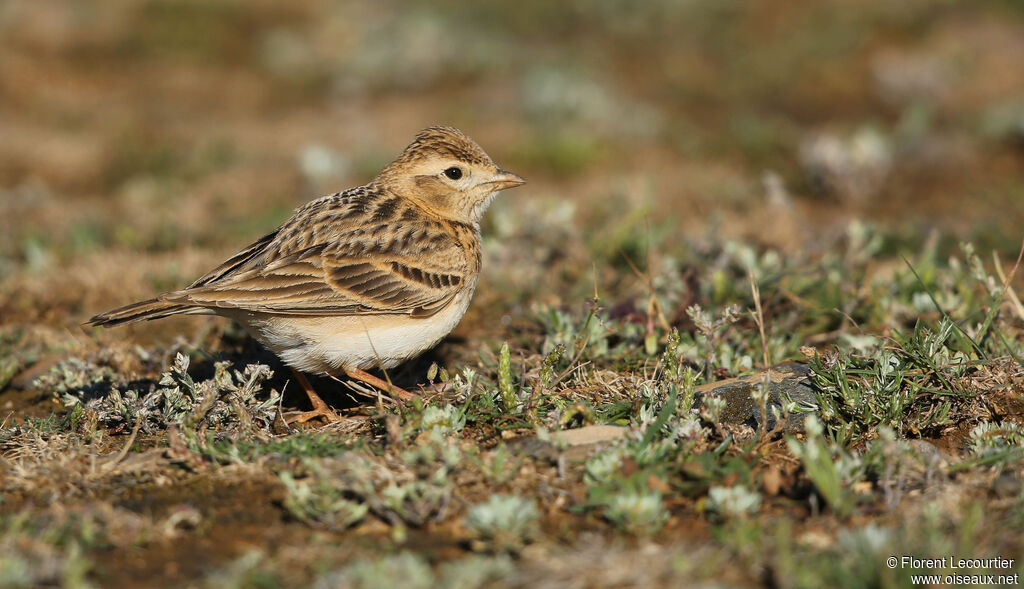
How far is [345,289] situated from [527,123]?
28.4 feet

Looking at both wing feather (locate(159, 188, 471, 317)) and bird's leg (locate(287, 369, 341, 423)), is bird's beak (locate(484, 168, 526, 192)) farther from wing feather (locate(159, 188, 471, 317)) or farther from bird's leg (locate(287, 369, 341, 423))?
bird's leg (locate(287, 369, 341, 423))

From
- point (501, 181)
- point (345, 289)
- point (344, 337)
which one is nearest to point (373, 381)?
point (344, 337)

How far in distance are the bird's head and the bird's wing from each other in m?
0.47

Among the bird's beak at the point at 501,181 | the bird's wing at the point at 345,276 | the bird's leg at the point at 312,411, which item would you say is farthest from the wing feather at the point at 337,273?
the bird's beak at the point at 501,181

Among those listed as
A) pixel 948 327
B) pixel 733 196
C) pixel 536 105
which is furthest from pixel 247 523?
pixel 536 105

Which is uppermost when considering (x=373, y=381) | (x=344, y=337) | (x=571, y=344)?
(x=344, y=337)

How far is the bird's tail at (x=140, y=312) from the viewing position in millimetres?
4848

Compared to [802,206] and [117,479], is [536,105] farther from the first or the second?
[117,479]

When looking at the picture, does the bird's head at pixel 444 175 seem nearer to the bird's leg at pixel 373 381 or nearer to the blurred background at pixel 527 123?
the blurred background at pixel 527 123

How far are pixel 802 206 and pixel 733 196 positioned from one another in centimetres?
92

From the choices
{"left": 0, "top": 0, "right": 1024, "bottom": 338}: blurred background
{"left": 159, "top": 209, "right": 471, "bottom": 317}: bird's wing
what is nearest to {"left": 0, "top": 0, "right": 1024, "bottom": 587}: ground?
{"left": 0, "top": 0, "right": 1024, "bottom": 338}: blurred background

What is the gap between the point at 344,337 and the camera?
537 centimetres

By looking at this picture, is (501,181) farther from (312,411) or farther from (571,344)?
(312,411)

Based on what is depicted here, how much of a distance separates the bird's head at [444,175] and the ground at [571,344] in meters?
0.92
